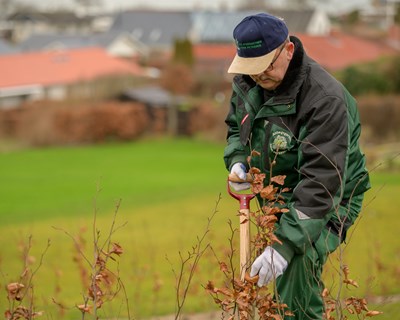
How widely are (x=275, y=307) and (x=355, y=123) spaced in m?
1.10

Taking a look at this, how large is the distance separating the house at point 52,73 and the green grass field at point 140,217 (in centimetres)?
944

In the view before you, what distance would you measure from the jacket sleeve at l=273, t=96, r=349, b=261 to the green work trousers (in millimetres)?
155

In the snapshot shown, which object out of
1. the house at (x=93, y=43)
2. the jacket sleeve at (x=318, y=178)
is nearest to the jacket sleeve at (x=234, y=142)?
the jacket sleeve at (x=318, y=178)

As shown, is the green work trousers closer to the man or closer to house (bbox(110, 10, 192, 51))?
the man

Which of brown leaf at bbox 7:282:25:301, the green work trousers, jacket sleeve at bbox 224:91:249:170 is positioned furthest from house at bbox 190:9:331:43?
brown leaf at bbox 7:282:25:301

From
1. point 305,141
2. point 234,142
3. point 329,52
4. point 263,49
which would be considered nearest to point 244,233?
point 305,141

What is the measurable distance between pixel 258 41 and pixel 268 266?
106 cm

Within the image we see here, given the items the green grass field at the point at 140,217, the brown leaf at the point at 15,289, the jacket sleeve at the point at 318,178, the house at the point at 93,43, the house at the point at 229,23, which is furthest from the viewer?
the house at the point at 229,23

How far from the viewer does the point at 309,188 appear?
15.5 feet

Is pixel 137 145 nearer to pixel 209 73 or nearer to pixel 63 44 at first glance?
pixel 209 73

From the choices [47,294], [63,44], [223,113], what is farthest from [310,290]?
[63,44]

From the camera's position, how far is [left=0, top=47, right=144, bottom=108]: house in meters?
58.1

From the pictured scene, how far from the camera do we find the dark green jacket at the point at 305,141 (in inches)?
185

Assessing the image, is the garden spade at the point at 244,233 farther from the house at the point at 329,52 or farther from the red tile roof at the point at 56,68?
the house at the point at 329,52
